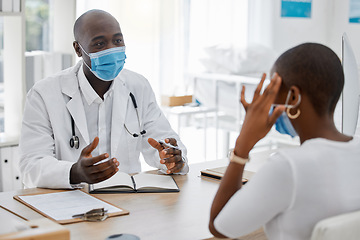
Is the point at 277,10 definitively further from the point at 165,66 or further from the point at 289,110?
the point at 289,110

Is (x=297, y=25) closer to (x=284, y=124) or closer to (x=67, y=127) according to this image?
(x=67, y=127)

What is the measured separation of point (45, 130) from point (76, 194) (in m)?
0.44

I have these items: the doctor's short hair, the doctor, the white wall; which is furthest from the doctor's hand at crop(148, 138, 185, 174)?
the white wall

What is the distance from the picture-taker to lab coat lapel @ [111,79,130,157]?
2477 mm

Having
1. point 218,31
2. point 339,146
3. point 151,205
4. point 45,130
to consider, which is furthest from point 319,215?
point 218,31

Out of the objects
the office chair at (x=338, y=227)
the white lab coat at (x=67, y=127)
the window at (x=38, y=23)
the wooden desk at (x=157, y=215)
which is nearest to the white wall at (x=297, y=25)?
the window at (x=38, y=23)

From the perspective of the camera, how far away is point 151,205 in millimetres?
1887

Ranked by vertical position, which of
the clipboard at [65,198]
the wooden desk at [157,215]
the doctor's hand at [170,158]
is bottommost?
the wooden desk at [157,215]

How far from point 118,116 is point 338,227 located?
144cm

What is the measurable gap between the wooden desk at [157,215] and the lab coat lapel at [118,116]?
42cm

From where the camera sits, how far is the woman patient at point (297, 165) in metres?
1.26

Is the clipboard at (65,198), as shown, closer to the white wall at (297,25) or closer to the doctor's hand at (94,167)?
the doctor's hand at (94,167)

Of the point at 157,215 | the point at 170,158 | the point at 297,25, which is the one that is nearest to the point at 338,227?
the point at 157,215

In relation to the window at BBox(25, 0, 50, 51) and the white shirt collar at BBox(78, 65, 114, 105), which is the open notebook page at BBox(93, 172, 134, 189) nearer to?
the white shirt collar at BBox(78, 65, 114, 105)
